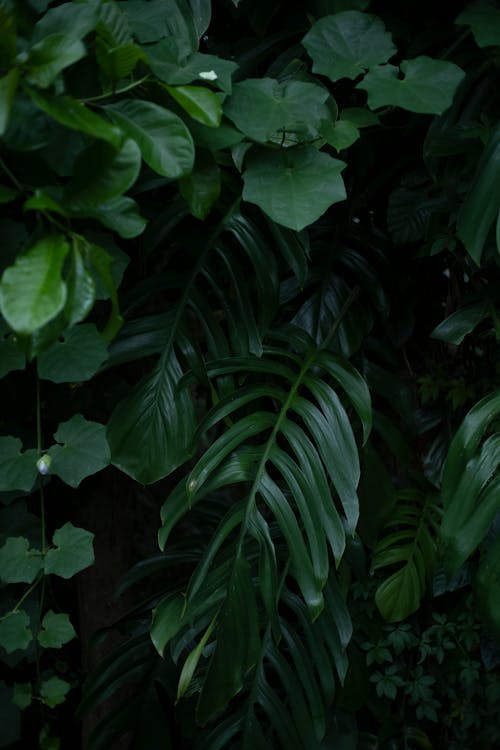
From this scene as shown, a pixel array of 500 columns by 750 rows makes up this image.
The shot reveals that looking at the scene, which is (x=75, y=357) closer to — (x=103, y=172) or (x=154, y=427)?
(x=154, y=427)

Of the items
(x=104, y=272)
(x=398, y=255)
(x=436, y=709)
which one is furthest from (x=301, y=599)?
(x=104, y=272)

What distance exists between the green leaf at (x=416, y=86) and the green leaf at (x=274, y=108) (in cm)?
7

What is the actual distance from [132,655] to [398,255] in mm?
816

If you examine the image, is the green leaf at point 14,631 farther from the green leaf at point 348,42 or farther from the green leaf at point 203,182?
the green leaf at point 348,42

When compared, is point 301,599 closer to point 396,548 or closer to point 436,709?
point 396,548

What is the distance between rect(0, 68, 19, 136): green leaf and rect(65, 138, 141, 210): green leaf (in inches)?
3.3

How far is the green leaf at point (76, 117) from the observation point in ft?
2.73

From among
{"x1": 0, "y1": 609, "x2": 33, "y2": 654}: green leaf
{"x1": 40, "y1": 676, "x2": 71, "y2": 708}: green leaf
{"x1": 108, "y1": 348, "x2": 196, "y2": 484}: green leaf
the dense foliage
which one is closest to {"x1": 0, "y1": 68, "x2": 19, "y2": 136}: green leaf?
the dense foliage

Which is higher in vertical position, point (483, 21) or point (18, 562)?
point (483, 21)

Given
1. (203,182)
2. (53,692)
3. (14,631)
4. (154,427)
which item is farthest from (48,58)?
(53,692)

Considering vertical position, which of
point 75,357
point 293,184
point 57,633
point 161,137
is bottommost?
point 57,633

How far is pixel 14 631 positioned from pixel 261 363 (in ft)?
1.71

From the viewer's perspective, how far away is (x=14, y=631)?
4.29 ft

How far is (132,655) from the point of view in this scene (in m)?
1.46
